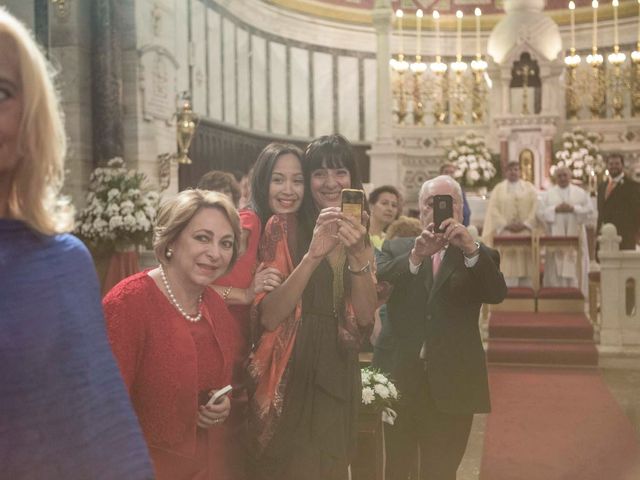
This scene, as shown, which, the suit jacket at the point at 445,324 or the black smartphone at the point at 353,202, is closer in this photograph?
the black smartphone at the point at 353,202

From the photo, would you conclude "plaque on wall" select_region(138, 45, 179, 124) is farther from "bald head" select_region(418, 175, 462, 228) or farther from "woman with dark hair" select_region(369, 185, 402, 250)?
"bald head" select_region(418, 175, 462, 228)

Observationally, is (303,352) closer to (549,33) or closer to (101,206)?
(101,206)

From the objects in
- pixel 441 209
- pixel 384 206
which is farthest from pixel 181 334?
pixel 384 206

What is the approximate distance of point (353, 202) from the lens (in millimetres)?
2471

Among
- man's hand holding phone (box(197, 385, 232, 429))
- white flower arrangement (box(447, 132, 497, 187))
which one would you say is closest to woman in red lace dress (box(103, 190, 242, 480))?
man's hand holding phone (box(197, 385, 232, 429))

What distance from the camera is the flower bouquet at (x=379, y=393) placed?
3205mm

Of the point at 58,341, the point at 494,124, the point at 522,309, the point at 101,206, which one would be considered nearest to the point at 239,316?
the point at 58,341

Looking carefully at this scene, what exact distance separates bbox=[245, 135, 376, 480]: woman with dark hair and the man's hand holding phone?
223mm

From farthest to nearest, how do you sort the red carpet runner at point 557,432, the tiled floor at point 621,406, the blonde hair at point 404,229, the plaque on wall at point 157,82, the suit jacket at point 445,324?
the plaque on wall at point 157,82
the tiled floor at point 621,406
the red carpet runner at point 557,432
the blonde hair at point 404,229
the suit jacket at point 445,324

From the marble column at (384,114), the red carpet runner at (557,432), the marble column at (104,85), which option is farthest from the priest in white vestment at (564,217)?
the marble column at (104,85)

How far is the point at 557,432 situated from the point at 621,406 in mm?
1044

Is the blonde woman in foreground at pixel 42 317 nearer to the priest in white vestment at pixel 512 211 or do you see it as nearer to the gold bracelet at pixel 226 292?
the gold bracelet at pixel 226 292

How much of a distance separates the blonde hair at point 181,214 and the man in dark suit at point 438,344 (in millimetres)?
1115

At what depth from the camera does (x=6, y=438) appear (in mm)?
1235
